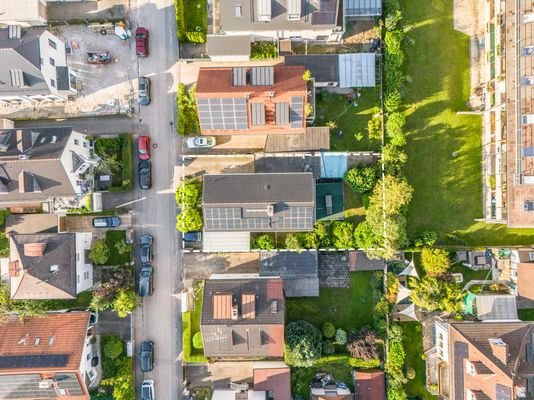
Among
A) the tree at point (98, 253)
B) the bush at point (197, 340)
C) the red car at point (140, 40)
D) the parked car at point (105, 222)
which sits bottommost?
the bush at point (197, 340)

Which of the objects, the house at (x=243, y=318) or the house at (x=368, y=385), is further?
the house at (x=368, y=385)

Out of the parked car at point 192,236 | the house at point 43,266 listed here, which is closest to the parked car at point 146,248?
the parked car at point 192,236

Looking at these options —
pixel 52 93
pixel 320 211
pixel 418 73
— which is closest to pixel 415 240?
pixel 320 211

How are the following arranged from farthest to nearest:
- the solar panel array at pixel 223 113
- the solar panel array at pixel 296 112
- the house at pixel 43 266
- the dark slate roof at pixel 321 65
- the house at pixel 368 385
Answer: the house at pixel 368 385 → the dark slate roof at pixel 321 65 → the house at pixel 43 266 → the solar panel array at pixel 296 112 → the solar panel array at pixel 223 113

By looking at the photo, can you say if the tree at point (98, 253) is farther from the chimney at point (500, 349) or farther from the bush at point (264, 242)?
the chimney at point (500, 349)

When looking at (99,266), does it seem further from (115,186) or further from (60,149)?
(60,149)
